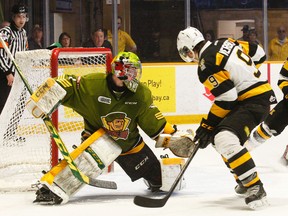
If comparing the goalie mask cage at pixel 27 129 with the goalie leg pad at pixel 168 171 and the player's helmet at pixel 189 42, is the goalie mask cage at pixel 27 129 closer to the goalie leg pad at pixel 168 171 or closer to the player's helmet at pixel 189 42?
the goalie leg pad at pixel 168 171

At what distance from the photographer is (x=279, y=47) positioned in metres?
9.39

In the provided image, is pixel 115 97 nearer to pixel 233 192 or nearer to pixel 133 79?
pixel 133 79

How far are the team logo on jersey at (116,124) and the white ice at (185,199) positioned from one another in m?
0.35

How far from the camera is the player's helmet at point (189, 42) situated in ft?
14.5

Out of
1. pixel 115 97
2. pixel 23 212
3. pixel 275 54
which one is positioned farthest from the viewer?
pixel 275 54

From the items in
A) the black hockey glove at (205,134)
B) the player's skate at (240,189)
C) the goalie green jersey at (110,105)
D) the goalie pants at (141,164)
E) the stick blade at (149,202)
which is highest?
the goalie green jersey at (110,105)

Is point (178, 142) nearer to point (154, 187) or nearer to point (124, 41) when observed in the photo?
point (154, 187)

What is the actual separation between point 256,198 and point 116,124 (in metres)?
0.84

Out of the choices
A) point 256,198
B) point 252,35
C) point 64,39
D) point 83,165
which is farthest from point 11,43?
point 252,35

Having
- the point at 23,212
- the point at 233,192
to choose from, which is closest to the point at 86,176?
the point at 23,212

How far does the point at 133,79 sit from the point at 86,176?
0.55 metres

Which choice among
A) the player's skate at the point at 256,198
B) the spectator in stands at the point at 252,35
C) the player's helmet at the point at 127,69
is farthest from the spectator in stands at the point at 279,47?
the player's skate at the point at 256,198

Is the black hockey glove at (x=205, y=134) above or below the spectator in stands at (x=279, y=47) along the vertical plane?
below

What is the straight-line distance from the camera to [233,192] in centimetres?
473
